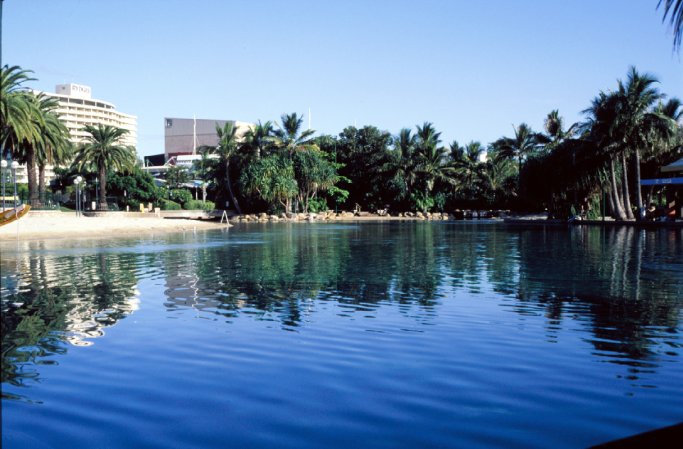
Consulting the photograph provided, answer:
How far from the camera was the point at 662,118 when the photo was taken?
155ft

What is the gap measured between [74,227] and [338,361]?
37.7 m

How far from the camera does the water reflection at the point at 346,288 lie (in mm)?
8797

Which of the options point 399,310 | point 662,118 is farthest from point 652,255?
point 662,118

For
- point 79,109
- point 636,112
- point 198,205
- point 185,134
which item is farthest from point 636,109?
point 79,109

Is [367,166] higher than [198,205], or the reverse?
[367,166]

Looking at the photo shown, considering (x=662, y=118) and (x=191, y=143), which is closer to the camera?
(x=662, y=118)

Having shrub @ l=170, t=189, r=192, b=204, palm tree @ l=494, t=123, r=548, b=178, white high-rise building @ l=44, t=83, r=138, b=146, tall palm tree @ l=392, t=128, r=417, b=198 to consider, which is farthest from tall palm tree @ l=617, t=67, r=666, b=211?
white high-rise building @ l=44, t=83, r=138, b=146

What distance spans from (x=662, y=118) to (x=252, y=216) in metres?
40.6

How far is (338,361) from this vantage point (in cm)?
726

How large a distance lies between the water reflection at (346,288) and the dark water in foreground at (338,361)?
72 mm

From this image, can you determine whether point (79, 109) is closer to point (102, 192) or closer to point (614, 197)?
point (102, 192)

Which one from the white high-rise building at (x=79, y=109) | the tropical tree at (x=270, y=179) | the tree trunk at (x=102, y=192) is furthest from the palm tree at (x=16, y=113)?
the white high-rise building at (x=79, y=109)

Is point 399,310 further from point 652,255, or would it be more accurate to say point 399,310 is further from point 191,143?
point 191,143

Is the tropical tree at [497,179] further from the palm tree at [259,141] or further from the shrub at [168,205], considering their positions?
the shrub at [168,205]
